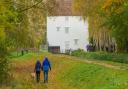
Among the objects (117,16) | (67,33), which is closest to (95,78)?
(117,16)

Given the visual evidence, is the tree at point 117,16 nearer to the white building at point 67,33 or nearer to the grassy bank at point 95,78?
the grassy bank at point 95,78

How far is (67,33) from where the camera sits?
387ft

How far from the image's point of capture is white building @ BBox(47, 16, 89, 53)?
115875 mm

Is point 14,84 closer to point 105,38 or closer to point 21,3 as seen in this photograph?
point 21,3

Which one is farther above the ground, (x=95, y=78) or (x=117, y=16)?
(x=117, y=16)

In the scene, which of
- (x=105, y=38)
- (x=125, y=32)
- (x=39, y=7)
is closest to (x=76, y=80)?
(x=39, y=7)

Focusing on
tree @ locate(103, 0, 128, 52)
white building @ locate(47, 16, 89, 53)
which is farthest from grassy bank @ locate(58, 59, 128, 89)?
white building @ locate(47, 16, 89, 53)

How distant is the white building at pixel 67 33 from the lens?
11588 centimetres

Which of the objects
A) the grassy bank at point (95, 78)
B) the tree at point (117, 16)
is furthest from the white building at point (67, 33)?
the grassy bank at point (95, 78)

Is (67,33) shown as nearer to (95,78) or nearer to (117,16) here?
(117,16)

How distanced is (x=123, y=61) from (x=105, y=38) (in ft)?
77.6

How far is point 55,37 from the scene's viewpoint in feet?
385

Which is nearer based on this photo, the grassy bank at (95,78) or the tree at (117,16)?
the grassy bank at (95,78)

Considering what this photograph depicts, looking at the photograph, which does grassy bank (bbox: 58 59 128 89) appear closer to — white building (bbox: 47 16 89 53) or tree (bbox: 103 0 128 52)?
tree (bbox: 103 0 128 52)
